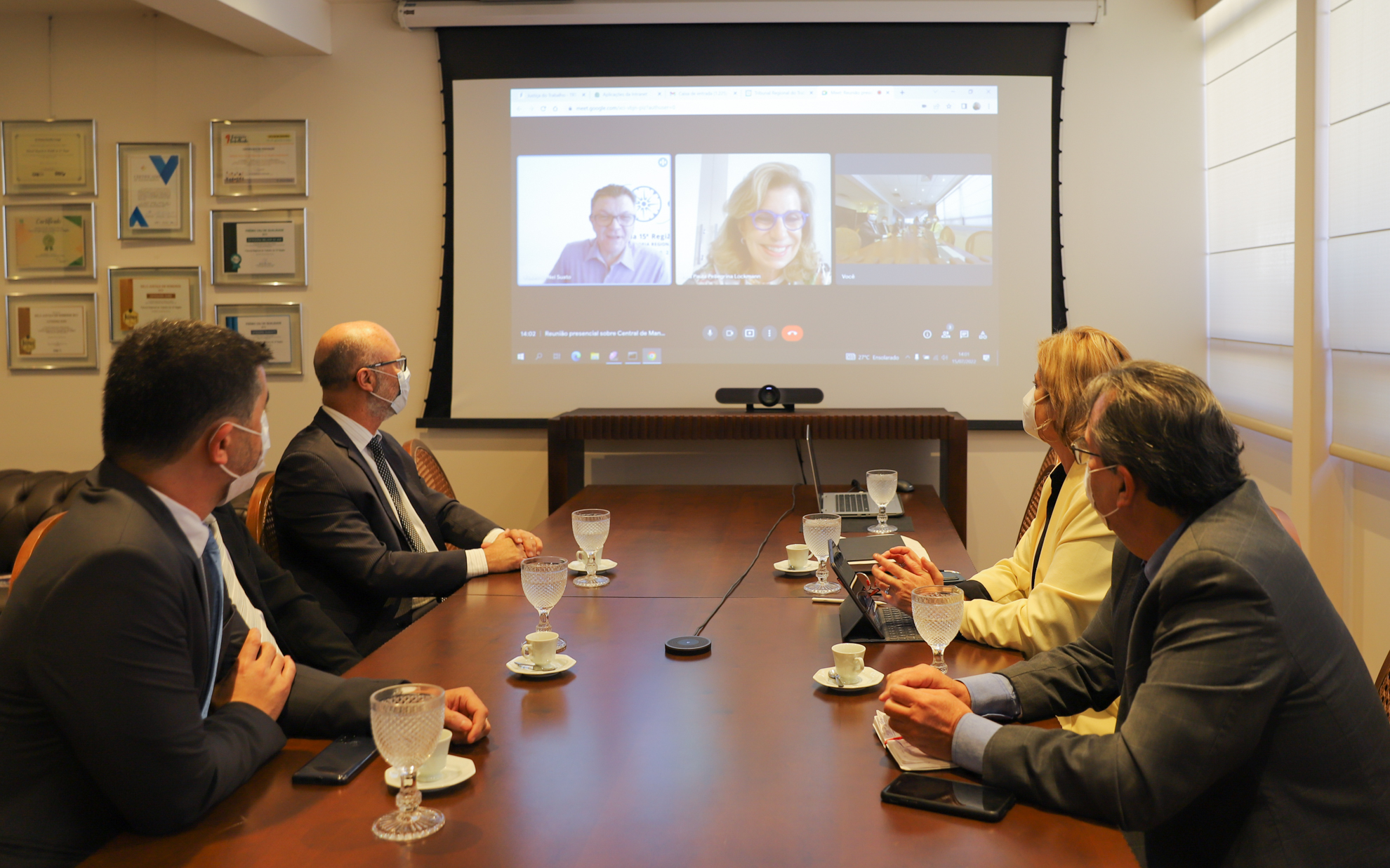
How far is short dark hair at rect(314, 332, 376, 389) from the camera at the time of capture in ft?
9.48

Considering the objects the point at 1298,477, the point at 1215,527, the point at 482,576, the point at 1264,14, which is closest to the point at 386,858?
the point at 1215,527

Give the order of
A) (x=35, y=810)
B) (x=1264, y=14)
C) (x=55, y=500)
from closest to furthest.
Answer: (x=35, y=810) → (x=1264, y=14) → (x=55, y=500)

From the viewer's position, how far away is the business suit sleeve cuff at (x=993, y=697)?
1585mm

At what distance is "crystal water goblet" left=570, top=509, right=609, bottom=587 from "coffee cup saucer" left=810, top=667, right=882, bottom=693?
83 centimetres

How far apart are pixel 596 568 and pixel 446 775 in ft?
3.98

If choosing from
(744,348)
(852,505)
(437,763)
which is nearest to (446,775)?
(437,763)

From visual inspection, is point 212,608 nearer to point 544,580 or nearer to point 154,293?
point 544,580

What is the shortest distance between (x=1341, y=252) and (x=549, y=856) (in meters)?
3.42

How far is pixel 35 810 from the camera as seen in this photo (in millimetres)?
1277

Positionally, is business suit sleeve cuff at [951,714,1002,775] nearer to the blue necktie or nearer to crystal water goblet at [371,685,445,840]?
crystal water goblet at [371,685,445,840]

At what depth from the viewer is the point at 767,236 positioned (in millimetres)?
4758

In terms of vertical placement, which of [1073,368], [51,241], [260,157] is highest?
[260,157]

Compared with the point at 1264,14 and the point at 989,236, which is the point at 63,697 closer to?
the point at 989,236

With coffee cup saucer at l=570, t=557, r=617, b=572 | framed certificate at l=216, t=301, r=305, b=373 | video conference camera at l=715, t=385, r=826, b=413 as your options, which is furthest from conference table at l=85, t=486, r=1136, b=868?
framed certificate at l=216, t=301, r=305, b=373
